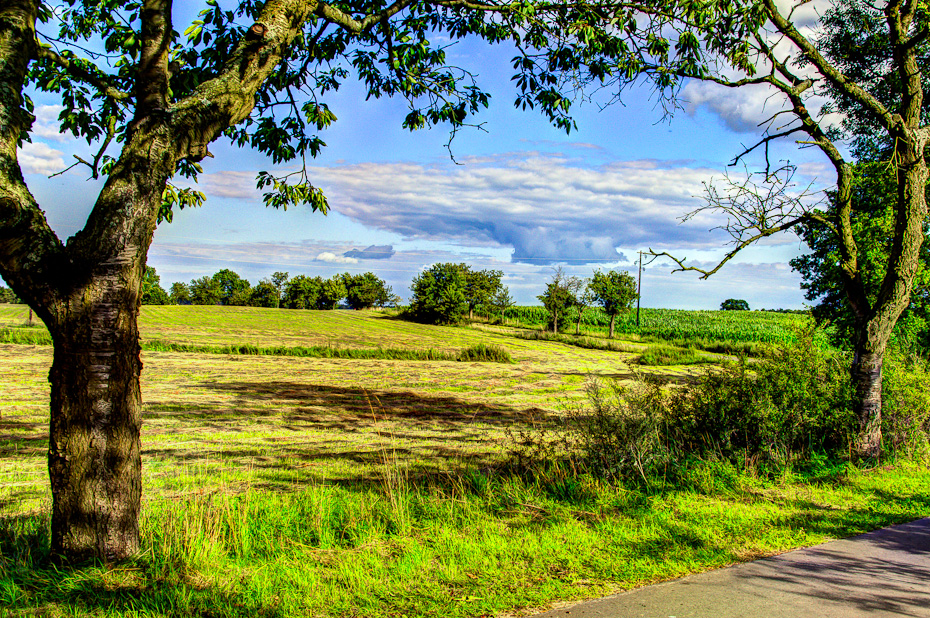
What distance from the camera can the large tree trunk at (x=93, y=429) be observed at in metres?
3.74

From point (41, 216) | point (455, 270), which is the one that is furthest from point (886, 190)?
point (455, 270)

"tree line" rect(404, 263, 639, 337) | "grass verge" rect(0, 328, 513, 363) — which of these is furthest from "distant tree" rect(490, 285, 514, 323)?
"grass verge" rect(0, 328, 513, 363)

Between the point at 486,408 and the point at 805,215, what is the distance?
954 cm

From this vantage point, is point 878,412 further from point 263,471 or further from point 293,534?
point 263,471

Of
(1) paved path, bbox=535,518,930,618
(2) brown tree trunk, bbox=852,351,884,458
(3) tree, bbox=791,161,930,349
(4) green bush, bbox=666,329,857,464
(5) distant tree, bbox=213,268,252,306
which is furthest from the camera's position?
(5) distant tree, bbox=213,268,252,306

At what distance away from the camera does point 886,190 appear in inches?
443

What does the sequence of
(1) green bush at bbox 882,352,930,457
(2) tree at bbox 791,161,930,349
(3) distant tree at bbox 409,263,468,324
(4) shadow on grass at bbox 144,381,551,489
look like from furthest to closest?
(3) distant tree at bbox 409,263,468,324
(2) tree at bbox 791,161,930,349
(4) shadow on grass at bbox 144,381,551,489
(1) green bush at bbox 882,352,930,457

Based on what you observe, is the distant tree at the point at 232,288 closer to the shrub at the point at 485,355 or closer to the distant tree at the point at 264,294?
the distant tree at the point at 264,294

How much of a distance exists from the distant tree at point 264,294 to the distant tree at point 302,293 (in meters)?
3.45

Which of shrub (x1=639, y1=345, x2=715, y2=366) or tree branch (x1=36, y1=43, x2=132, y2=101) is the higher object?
tree branch (x1=36, y1=43, x2=132, y2=101)

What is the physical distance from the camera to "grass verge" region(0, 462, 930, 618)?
11.5ft

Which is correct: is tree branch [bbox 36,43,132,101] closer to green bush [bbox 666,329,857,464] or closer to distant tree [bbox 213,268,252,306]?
green bush [bbox 666,329,857,464]

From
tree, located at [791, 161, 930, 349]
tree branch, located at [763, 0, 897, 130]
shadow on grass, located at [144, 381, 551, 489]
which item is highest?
tree branch, located at [763, 0, 897, 130]

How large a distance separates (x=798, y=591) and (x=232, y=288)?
387 feet
